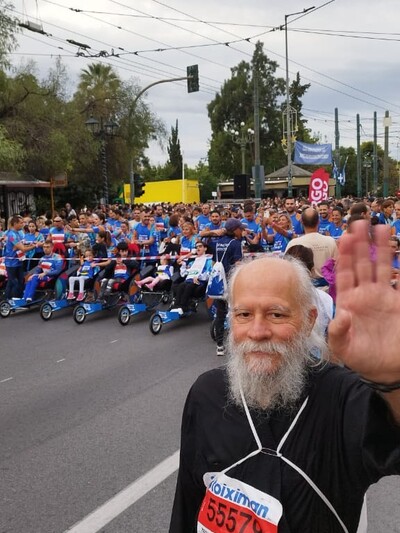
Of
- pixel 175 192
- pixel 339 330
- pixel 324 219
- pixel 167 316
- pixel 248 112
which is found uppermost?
pixel 248 112

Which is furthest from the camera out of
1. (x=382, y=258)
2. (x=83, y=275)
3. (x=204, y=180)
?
(x=204, y=180)

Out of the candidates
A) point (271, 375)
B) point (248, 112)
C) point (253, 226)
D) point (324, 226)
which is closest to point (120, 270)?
point (253, 226)

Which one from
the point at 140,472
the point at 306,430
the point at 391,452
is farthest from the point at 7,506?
the point at 391,452

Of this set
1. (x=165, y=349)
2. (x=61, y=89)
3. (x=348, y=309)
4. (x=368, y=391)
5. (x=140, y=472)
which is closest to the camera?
(x=348, y=309)

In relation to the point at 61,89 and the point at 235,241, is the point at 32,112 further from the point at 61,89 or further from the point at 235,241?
the point at 235,241

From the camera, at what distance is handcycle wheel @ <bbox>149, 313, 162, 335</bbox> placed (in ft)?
32.1

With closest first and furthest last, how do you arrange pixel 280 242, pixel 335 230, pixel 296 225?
pixel 335 230
pixel 280 242
pixel 296 225

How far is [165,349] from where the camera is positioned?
8.69m

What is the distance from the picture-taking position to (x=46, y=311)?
37.4ft

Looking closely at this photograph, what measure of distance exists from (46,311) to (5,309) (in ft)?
3.67

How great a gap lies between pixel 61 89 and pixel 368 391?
31914 mm

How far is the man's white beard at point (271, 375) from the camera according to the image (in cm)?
196

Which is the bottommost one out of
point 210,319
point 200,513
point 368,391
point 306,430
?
point 210,319

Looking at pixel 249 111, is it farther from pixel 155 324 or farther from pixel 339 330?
pixel 339 330
